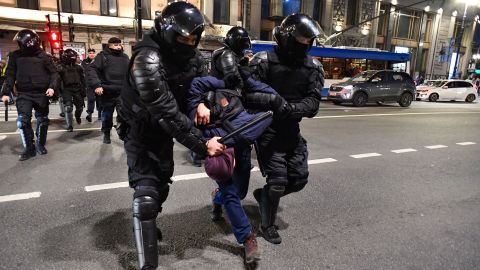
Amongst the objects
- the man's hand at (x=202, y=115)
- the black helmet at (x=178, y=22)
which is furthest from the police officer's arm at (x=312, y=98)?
the black helmet at (x=178, y=22)

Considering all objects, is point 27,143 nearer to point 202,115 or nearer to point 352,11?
point 202,115

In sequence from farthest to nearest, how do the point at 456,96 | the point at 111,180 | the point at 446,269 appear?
1. the point at 456,96
2. the point at 111,180
3. the point at 446,269

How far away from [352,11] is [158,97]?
1201 inches

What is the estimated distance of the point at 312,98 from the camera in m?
2.99

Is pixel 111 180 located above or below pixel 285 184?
below

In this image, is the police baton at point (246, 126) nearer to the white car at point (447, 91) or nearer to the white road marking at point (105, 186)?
the white road marking at point (105, 186)

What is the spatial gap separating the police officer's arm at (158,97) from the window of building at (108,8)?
20401 mm

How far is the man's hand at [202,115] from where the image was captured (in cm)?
242

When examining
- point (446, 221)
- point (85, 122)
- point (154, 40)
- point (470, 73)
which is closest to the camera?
point (154, 40)

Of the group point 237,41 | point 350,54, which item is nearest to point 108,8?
point 350,54

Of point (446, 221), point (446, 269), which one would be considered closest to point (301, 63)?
point (446, 269)

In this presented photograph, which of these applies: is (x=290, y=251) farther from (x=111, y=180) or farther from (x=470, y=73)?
(x=470, y=73)

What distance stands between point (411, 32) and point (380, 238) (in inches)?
1399

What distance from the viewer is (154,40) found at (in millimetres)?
2299
